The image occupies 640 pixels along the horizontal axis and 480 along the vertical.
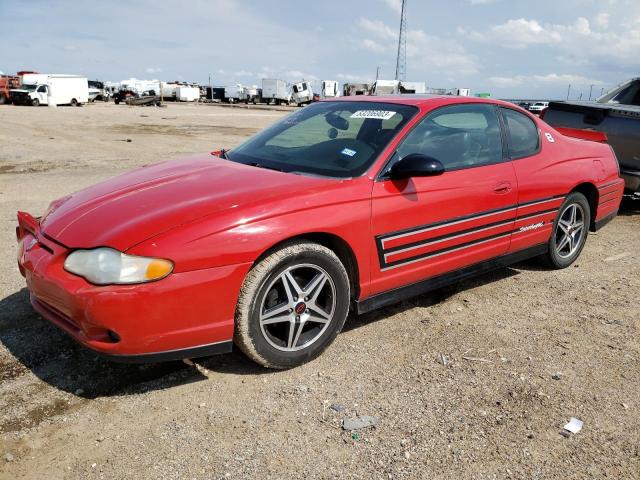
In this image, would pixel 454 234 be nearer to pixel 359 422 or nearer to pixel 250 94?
pixel 359 422

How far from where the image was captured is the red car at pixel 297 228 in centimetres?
240

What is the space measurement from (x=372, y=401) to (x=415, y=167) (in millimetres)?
1340

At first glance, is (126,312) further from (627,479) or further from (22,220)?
(627,479)

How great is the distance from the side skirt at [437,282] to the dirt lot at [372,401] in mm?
255

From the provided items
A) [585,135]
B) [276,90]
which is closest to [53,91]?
Result: [276,90]

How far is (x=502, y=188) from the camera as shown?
3652mm

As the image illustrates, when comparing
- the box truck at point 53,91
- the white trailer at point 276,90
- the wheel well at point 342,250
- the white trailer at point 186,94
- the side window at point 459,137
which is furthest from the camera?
the white trailer at point 186,94

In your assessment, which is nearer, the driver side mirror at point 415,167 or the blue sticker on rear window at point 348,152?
the driver side mirror at point 415,167

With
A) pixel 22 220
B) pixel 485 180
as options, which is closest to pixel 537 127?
pixel 485 180

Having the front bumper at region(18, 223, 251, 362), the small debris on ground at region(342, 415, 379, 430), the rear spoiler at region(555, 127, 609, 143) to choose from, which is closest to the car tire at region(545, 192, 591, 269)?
the rear spoiler at region(555, 127, 609, 143)

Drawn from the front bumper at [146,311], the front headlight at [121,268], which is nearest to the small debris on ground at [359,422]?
the front bumper at [146,311]

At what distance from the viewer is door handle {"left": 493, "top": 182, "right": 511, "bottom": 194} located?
11.8 ft

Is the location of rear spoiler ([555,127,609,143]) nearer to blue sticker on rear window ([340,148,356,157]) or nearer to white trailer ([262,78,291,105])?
blue sticker on rear window ([340,148,356,157])

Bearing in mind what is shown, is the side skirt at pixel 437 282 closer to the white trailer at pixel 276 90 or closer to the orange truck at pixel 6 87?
the orange truck at pixel 6 87
